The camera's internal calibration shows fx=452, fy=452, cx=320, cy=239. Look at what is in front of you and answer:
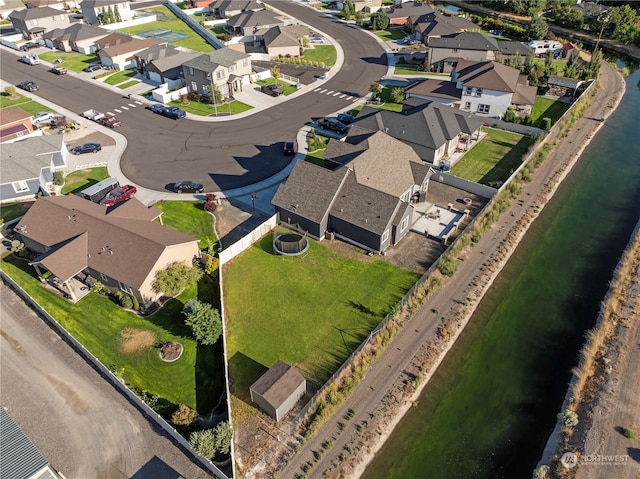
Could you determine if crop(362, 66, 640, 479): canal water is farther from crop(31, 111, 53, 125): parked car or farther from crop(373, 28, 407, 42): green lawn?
crop(31, 111, 53, 125): parked car

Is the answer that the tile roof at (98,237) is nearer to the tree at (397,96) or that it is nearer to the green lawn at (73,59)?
the tree at (397,96)

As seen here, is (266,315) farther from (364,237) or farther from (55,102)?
(55,102)

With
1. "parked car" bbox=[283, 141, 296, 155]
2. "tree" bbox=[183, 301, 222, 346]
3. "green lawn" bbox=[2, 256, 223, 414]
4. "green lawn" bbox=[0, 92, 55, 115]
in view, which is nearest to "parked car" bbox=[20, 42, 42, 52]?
"green lawn" bbox=[0, 92, 55, 115]

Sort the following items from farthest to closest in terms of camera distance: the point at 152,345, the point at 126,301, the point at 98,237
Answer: the point at 98,237 < the point at 126,301 < the point at 152,345

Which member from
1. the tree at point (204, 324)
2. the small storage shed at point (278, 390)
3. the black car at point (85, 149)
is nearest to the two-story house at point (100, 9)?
the black car at point (85, 149)

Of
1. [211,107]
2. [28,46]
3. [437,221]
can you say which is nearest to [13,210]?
[211,107]

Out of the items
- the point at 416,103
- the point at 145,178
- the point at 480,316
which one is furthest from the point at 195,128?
the point at 480,316

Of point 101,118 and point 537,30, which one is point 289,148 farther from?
point 537,30
